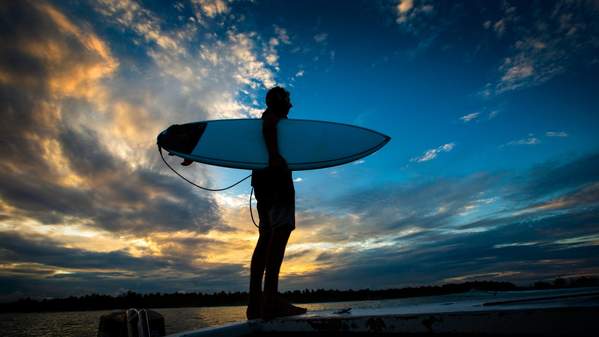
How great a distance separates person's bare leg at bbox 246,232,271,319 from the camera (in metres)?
2.72

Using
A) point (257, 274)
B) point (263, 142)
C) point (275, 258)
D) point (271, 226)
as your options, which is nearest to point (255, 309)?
point (257, 274)

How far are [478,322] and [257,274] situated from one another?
6.15 feet

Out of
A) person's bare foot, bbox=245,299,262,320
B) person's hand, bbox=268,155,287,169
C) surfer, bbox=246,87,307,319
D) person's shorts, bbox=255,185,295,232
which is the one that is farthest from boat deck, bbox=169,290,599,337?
person's hand, bbox=268,155,287,169

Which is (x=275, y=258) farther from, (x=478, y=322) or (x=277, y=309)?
(x=478, y=322)

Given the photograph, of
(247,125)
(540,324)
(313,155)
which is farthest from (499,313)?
(247,125)

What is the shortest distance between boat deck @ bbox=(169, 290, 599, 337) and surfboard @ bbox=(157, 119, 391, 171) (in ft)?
7.82

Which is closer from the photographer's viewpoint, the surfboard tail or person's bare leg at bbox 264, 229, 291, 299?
person's bare leg at bbox 264, 229, 291, 299

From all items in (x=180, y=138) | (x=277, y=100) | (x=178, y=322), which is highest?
(x=180, y=138)

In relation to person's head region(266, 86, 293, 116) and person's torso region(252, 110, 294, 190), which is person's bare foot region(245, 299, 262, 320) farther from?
person's head region(266, 86, 293, 116)

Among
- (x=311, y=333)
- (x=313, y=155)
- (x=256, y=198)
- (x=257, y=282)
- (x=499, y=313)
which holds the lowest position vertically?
(x=311, y=333)

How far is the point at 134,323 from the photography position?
2.19 meters

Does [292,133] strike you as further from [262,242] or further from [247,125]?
[262,242]

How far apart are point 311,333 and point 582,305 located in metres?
1.28

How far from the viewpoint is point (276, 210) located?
2.70 meters
